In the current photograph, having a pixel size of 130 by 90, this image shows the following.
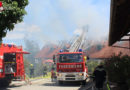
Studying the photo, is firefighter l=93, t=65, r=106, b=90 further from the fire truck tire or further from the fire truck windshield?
the fire truck tire

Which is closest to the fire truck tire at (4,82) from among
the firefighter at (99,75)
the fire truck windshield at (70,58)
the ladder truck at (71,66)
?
the ladder truck at (71,66)

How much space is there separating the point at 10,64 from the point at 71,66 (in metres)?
4.31

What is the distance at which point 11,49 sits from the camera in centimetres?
1622

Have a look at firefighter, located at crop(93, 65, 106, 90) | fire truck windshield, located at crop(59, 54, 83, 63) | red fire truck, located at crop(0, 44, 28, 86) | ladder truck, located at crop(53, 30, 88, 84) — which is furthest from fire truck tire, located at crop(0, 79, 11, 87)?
firefighter, located at crop(93, 65, 106, 90)

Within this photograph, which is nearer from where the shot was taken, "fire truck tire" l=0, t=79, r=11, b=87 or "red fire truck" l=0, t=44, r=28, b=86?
"red fire truck" l=0, t=44, r=28, b=86

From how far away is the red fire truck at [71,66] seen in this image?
15234 mm

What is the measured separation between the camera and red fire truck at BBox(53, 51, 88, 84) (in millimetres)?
15234

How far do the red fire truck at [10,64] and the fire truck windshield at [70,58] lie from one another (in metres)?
2.88

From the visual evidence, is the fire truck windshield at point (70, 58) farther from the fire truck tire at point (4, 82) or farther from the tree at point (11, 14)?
the tree at point (11, 14)

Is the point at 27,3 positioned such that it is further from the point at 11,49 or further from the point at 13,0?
the point at 11,49

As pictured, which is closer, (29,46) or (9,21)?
(9,21)

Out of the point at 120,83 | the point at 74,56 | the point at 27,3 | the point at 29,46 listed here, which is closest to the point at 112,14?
the point at 120,83

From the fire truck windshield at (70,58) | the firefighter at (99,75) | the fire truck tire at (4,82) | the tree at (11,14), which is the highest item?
the tree at (11,14)

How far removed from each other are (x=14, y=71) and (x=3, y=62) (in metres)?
1.07
